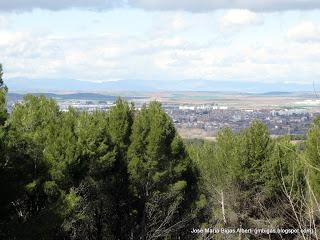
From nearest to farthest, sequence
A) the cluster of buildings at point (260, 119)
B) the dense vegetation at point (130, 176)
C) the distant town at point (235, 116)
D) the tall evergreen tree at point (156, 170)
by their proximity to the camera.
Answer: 1. the distant town at point (235, 116)
2. the cluster of buildings at point (260, 119)
3. the dense vegetation at point (130, 176)
4. the tall evergreen tree at point (156, 170)

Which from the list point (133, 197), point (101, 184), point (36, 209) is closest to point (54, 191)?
point (36, 209)

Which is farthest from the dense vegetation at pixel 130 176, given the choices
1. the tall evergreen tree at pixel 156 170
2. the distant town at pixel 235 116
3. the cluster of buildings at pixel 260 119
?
the distant town at pixel 235 116

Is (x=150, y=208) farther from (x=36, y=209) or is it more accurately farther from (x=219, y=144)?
(x=36, y=209)

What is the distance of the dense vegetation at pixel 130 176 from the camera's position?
11492mm

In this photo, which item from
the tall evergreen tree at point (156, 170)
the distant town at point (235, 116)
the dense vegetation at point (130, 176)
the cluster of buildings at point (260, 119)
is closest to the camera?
the distant town at point (235, 116)

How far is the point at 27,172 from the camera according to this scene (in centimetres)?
1181

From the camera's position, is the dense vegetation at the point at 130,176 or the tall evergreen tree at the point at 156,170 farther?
the tall evergreen tree at the point at 156,170

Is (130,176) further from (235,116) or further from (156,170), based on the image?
(235,116)

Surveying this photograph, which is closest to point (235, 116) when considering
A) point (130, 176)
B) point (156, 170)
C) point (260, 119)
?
point (260, 119)

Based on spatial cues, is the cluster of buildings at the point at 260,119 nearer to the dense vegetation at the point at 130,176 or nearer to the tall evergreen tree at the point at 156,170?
the dense vegetation at the point at 130,176

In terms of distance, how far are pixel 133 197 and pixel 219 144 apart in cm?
534

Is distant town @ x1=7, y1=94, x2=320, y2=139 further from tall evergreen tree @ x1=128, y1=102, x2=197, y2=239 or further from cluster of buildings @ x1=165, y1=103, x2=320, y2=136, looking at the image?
A: tall evergreen tree @ x1=128, y1=102, x2=197, y2=239

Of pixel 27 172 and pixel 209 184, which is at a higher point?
pixel 27 172

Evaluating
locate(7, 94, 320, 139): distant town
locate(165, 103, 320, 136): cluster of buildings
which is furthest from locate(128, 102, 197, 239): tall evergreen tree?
locate(165, 103, 320, 136): cluster of buildings
